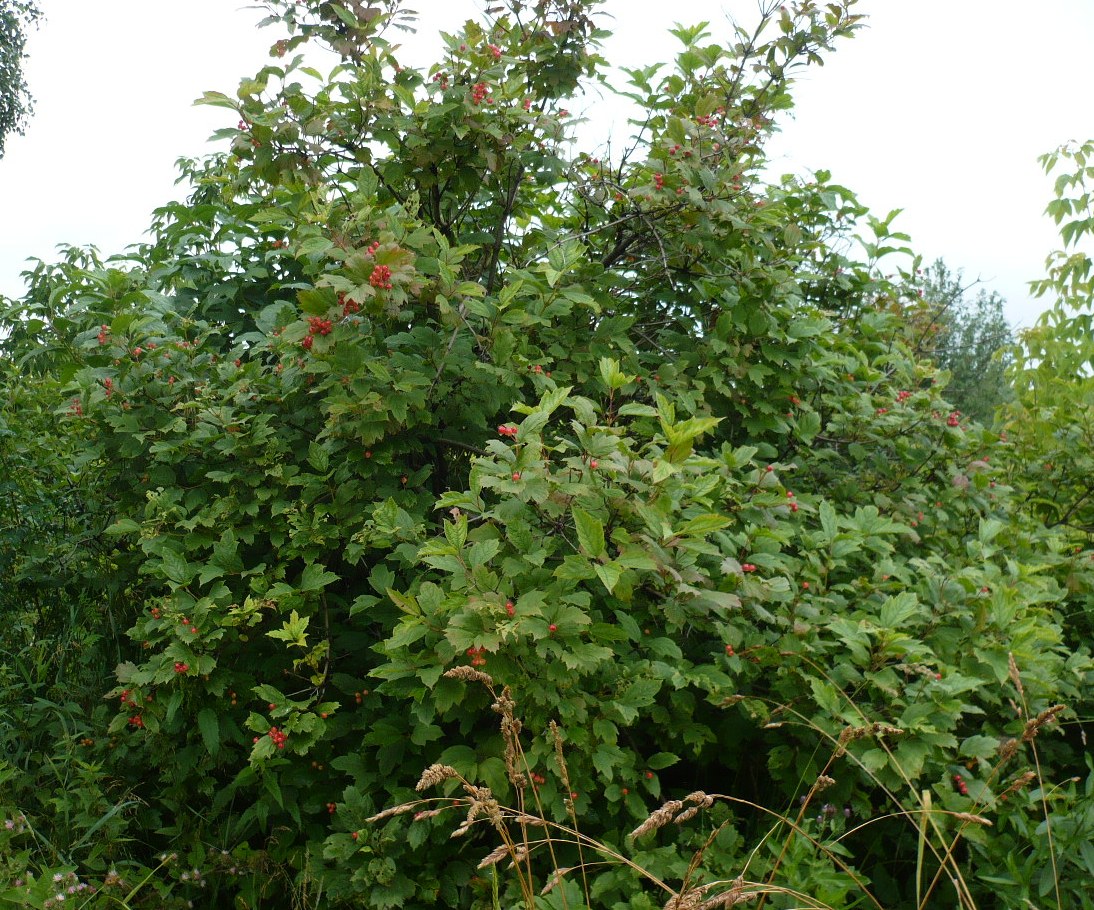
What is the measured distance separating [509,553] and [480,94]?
5.36 feet

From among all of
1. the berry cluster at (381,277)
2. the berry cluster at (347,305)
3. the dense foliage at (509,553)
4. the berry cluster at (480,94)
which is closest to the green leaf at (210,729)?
the dense foliage at (509,553)

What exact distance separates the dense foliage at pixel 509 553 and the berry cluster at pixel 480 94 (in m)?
0.03

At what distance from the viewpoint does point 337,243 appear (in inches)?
113

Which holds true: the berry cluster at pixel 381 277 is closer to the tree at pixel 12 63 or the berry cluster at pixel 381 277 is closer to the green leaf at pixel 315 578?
the green leaf at pixel 315 578

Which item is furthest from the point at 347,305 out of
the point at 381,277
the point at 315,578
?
the point at 315,578

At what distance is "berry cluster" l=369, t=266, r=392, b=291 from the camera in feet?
8.89

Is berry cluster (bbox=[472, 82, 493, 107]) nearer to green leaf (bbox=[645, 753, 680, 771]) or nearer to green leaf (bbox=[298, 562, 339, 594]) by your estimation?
green leaf (bbox=[298, 562, 339, 594])

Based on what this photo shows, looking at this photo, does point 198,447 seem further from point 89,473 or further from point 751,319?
point 751,319

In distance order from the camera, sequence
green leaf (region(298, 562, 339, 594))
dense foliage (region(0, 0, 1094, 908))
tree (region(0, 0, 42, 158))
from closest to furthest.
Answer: dense foliage (region(0, 0, 1094, 908)), green leaf (region(298, 562, 339, 594)), tree (region(0, 0, 42, 158))

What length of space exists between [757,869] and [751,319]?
201 cm

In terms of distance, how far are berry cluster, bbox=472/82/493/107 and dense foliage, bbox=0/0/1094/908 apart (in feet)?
0.10

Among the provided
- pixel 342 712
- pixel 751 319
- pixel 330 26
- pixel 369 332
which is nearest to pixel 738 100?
pixel 751 319

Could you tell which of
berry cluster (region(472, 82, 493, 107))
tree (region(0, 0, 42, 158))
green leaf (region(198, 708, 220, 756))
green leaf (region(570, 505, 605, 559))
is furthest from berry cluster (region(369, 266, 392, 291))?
tree (region(0, 0, 42, 158))

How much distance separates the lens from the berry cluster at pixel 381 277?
2.71m
